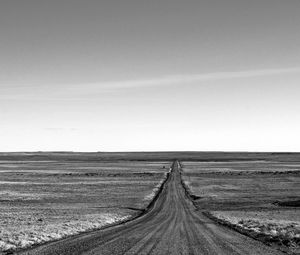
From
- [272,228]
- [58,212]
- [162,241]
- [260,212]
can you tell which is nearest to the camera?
[162,241]

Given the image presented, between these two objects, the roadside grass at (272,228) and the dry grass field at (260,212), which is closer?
the roadside grass at (272,228)

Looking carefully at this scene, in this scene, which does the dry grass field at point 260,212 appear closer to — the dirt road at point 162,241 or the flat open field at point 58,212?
the dirt road at point 162,241

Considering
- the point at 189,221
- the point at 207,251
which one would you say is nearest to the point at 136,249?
the point at 207,251

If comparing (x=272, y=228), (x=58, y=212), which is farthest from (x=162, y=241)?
(x=58, y=212)

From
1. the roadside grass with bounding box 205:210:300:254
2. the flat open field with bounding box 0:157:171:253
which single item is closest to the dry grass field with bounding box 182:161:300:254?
the roadside grass with bounding box 205:210:300:254

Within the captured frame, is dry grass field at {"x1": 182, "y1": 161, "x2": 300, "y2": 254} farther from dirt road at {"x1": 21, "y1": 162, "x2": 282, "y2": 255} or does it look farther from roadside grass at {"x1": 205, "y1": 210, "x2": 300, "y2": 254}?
dirt road at {"x1": 21, "y1": 162, "x2": 282, "y2": 255}

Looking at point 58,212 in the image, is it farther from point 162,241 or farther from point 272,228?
point 162,241

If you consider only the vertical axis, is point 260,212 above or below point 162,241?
below

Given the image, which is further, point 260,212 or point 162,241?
point 260,212

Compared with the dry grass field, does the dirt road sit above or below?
above

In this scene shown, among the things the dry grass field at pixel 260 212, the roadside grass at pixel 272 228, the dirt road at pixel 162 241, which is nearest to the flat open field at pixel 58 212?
the dirt road at pixel 162 241

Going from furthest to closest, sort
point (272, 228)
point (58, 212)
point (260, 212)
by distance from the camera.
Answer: point (260, 212) < point (58, 212) < point (272, 228)

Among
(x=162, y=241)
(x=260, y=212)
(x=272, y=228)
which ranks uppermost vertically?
(x=162, y=241)

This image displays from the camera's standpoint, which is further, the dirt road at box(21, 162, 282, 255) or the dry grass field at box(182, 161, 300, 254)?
the dry grass field at box(182, 161, 300, 254)
